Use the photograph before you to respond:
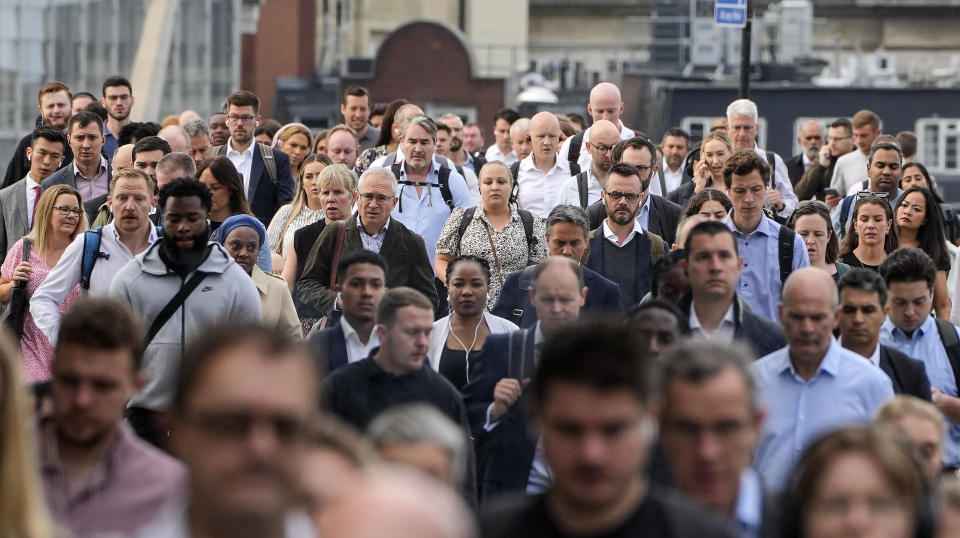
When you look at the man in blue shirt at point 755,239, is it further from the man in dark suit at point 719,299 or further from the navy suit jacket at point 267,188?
the navy suit jacket at point 267,188

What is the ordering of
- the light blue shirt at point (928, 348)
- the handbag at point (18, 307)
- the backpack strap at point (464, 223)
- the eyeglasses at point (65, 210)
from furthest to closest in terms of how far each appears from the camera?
the backpack strap at point (464, 223) < the eyeglasses at point (65, 210) < the handbag at point (18, 307) < the light blue shirt at point (928, 348)

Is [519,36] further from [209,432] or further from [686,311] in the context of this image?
[209,432]

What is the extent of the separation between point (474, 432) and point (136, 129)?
6230 mm

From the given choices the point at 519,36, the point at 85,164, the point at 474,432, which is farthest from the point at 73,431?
the point at 519,36

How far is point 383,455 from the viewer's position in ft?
15.9

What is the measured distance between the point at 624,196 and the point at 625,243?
0.98 ft

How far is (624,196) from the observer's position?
36.4 feet

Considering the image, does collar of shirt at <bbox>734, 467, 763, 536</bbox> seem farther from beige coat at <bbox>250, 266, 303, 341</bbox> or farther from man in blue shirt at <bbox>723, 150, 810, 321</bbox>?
man in blue shirt at <bbox>723, 150, 810, 321</bbox>

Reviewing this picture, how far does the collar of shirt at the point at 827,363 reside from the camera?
24.9 ft

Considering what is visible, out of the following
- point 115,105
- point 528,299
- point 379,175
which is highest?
point 115,105

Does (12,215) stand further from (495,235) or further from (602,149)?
(602,149)

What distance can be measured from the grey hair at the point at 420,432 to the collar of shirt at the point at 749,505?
831 millimetres

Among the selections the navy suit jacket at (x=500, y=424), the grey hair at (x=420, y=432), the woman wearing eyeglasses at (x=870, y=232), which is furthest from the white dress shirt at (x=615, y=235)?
the grey hair at (x=420, y=432)

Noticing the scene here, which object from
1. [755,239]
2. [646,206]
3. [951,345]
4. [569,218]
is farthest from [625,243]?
[951,345]
